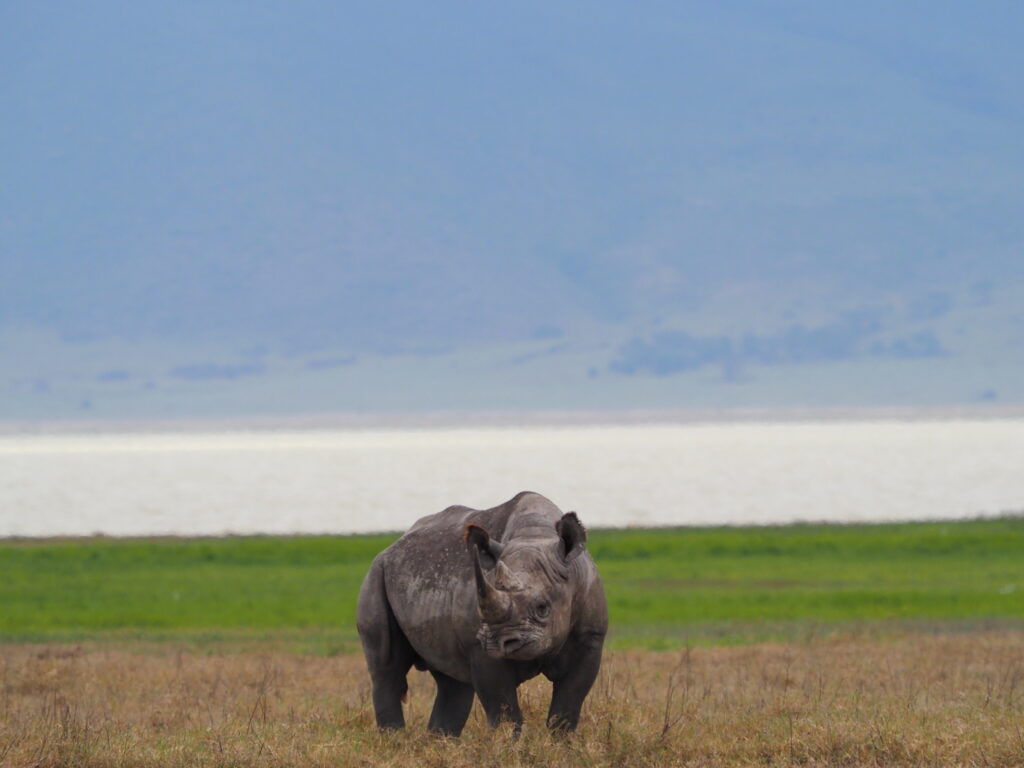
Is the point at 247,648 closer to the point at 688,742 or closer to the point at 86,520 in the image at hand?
the point at 688,742

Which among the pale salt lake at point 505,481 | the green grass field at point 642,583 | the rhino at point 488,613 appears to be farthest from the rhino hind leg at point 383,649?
the pale salt lake at point 505,481

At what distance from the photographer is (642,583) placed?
106 feet

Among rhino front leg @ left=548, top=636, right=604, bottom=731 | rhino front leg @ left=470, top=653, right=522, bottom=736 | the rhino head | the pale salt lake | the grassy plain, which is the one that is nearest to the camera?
the rhino head

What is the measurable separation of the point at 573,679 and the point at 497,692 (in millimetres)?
512

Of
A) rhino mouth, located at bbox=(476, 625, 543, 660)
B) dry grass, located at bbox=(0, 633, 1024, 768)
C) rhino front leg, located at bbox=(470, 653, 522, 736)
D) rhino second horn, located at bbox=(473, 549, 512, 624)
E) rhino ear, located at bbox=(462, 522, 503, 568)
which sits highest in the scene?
rhino ear, located at bbox=(462, 522, 503, 568)

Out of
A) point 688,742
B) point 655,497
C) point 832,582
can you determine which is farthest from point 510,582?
point 655,497

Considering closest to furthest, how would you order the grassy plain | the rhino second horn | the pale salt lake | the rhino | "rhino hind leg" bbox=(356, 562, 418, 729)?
the rhino second horn
the rhino
the grassy plain
"rhino hind leg" bbox=(356, 562, 418, 729)
the pale salt lake

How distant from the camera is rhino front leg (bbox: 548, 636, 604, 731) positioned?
10898 millimetres

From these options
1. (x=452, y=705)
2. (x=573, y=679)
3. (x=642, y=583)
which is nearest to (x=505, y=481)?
(x=642, y=583)

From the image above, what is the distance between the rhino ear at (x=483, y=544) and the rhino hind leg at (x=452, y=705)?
63.0 inches

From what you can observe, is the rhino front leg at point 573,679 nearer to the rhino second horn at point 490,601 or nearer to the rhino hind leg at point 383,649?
the rhino second horn at point 490,601

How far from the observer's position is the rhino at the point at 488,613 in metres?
10.1

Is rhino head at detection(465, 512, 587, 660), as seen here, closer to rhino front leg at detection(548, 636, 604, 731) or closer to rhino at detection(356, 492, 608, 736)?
rhino at detection(356, 492, 608, 736)

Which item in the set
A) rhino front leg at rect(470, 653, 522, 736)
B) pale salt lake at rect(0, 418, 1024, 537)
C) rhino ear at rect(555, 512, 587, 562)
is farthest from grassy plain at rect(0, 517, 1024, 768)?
pale salt lake at rect(0, 418, 1024, 537)
